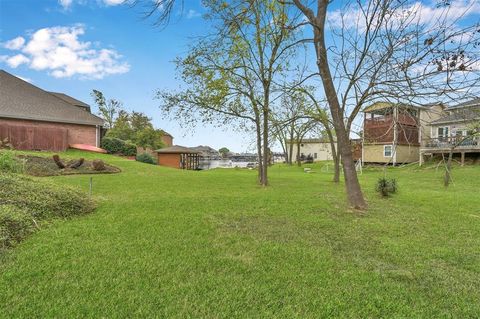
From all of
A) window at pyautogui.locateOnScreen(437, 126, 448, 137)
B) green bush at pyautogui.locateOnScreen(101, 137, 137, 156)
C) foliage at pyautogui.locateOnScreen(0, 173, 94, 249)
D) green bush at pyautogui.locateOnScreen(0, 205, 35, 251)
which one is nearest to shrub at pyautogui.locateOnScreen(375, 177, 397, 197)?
foliage at pyautogui.locateOnScreen(0, 173, 94, 249)

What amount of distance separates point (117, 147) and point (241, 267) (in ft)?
90.1

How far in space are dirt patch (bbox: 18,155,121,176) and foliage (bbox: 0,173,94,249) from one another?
299 inches

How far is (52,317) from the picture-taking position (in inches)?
96.1

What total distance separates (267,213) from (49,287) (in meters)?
4.62

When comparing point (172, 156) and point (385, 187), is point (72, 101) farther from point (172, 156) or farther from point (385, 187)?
point (385, 187)

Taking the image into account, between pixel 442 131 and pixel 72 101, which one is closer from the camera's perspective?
pixel 442 131

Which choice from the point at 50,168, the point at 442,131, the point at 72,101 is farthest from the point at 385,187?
the point at 72,101

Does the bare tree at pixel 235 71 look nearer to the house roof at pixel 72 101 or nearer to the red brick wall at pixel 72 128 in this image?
the red brick wall at pixel 72 128

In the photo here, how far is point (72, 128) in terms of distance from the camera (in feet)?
77.6

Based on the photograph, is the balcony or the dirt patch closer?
the dirt patch

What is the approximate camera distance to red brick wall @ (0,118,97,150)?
69.3ft

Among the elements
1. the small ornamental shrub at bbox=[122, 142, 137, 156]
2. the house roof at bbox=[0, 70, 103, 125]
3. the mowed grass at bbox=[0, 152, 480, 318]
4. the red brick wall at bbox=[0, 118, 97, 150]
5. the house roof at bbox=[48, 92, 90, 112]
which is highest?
the house roof at bbox=[48, 92, 90, 112]

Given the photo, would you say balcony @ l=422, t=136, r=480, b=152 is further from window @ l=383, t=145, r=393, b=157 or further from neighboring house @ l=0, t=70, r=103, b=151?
neighboring house @ l=0, t=70, r=103, b=151

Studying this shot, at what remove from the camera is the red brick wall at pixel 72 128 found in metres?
21.1
